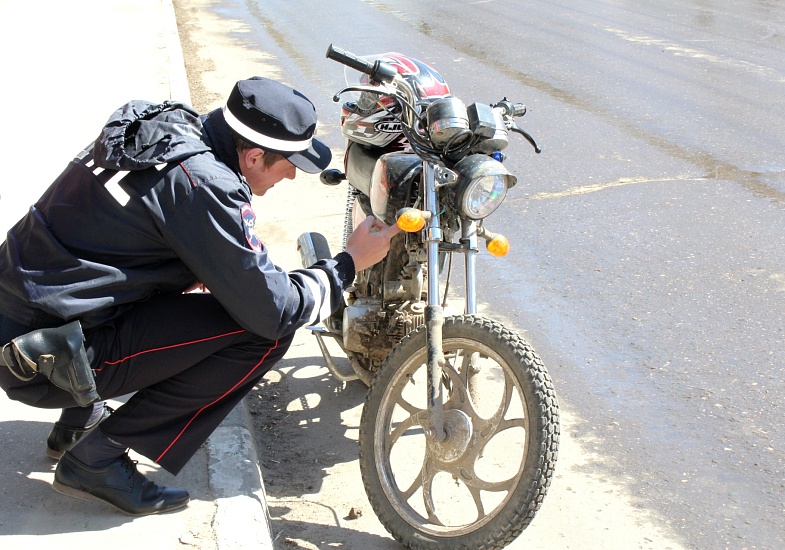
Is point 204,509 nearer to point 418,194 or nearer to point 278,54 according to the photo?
point 418,194

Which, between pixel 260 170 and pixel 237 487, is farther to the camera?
pixel 237 487

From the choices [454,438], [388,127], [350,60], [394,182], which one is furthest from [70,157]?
[454,438]

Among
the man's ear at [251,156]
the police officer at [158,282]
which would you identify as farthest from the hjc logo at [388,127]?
the man's ear at [251,156]

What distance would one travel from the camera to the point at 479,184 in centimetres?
293

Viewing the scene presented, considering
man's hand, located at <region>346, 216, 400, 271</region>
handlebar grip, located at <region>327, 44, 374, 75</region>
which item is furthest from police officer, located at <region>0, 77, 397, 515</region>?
handlebar grip, located at <region>327, 44, 374, 75</region>

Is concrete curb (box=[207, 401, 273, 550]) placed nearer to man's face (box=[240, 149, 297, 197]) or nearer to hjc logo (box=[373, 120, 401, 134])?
man's face (box=[240, 149, 297, 197])

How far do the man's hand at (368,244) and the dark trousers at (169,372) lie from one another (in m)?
0.36

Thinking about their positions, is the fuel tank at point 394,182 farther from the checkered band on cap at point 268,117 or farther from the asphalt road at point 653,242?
the asphalt road at point 653,242

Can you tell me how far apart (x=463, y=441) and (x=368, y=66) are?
52.8 inches

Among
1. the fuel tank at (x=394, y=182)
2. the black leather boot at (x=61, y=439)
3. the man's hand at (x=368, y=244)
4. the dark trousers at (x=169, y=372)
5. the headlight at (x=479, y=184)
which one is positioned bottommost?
the black leather boot at (x=61, y=439)

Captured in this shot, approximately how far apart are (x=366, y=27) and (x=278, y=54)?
7.12 feet

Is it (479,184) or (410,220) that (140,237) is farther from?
(479,184)

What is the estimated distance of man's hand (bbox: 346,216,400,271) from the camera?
317 centimetres

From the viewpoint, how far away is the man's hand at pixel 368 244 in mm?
3172
